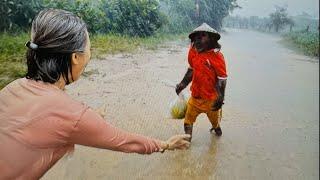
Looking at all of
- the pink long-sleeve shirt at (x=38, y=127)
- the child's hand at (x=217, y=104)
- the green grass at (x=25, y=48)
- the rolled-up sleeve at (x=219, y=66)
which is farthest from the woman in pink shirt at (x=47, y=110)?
the green grass at (x=25, y=48)

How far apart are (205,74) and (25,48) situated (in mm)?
4891

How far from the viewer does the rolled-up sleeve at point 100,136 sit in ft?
5.58

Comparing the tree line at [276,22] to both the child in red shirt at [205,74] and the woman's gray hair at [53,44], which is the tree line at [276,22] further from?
the woman's gray hair at [53,44]

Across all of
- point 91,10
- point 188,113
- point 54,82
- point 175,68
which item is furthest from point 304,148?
point 91,10

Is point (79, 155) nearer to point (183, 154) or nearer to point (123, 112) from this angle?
point (183, 154)

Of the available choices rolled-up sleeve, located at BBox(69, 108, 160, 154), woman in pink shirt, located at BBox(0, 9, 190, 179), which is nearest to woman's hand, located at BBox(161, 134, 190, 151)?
rolled-up sleeve, located at BBox(69, 108, 160, 154)

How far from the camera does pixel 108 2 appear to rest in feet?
42.8

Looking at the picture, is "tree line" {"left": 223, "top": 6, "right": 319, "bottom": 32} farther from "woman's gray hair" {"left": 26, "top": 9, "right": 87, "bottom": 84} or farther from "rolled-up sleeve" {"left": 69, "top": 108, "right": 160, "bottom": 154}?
"woman's gray hair" {"left": 26, "top": 9, "right": 87, "bottom": 84}

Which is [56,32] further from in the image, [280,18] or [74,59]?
[280,18]

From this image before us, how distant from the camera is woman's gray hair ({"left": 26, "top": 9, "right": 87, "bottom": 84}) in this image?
1.72m

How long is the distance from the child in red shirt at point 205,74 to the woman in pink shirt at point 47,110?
2.55 m

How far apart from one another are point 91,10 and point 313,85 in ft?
17.8

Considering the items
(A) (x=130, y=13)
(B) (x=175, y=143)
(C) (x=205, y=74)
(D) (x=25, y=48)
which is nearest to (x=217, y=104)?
(C) (x=205, y=74)

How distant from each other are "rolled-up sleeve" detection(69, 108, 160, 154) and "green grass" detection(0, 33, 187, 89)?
15.0 feet
